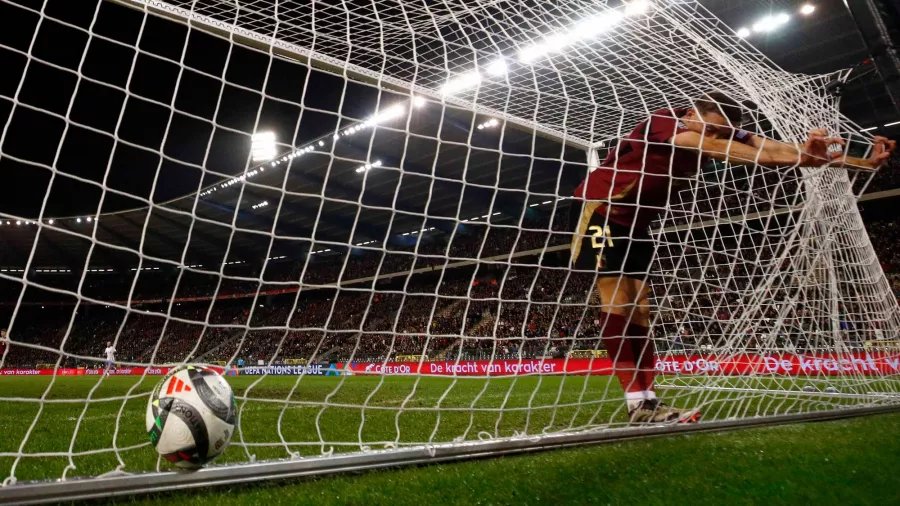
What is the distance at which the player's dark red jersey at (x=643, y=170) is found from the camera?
2.73m

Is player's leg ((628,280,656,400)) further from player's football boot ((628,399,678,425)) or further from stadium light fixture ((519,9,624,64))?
stadium light fixture ((519,9,624,64))

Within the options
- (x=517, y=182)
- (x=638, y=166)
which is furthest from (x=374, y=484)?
(x=517, y=182)

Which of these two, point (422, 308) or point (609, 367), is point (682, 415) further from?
point (422, 308)

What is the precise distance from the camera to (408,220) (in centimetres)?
2077

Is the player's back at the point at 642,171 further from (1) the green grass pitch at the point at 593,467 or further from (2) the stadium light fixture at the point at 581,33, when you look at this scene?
(2) the stadium light fixture at the point at 581,33

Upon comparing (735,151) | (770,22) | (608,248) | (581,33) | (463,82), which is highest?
(770,22)

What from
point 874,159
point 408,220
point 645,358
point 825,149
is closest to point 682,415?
point 645,358

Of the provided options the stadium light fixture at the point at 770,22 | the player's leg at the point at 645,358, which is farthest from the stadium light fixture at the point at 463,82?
the stadium light fixture at the point at 770,22

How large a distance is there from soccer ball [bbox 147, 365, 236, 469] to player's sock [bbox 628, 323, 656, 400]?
1861 millimetres

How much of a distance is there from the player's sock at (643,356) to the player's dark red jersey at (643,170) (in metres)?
0.56

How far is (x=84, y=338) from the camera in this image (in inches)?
1102

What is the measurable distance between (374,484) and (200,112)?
9704 mm

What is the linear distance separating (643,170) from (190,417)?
2284 millimetres

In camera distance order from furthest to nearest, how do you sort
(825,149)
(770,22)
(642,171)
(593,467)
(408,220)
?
(408,220) → (770,22) → (642,171) → (825,149) → (593,467)
